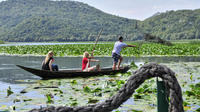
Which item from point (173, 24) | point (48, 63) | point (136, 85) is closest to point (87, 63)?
→ point (48, 63)

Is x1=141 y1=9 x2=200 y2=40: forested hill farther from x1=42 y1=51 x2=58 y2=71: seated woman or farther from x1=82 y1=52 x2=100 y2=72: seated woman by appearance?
x1=42 y1=51 x2=58 y2=71: seated woman

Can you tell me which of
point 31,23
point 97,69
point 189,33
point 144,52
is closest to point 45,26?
point 31,23

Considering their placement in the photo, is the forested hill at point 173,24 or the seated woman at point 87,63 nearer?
the seated woman at point 87,63

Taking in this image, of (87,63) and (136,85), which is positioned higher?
(136,85)

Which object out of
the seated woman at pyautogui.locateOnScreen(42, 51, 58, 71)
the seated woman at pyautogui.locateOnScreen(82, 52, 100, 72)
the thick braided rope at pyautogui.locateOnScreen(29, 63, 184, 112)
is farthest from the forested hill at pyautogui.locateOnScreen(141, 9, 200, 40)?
the thick braided rope at pyautogui.locateOnScreen(29, 63, 184, 112)

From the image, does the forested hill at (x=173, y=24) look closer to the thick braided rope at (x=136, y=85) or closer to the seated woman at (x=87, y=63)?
the seated woman at (x=87, y=63)

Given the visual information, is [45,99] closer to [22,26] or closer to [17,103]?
[17,103]

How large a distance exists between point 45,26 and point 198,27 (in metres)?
90.5

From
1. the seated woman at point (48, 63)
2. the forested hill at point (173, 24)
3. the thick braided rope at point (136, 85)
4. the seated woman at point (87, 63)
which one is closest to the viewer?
the thick braided rope at point (136, 85)

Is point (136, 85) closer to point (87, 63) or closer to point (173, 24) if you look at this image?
point (87, 63)

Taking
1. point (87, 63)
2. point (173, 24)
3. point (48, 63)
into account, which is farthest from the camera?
point (173, 24)

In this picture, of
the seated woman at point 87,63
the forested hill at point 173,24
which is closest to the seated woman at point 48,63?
the seated woman at point 87,63

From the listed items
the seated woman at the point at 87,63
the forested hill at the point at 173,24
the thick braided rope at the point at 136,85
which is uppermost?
the forested hill at the point at 173,24

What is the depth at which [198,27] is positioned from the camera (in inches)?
6378
